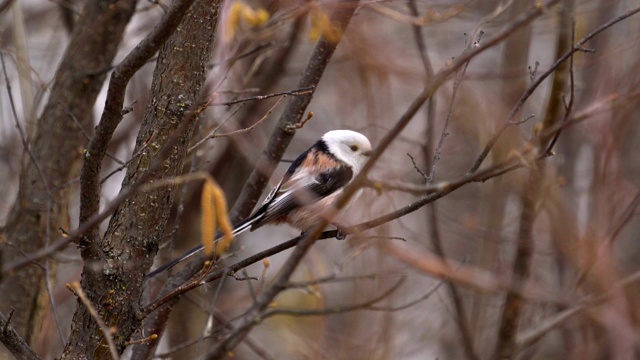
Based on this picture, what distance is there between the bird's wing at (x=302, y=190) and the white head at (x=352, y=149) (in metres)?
0.06

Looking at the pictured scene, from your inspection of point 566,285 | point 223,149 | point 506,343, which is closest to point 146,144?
point 506,343

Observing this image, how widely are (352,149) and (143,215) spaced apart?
167cm

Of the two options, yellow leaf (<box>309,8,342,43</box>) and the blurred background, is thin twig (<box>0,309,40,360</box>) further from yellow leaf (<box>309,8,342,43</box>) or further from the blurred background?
yellow leaf (<box>309,8,342,43</box>)

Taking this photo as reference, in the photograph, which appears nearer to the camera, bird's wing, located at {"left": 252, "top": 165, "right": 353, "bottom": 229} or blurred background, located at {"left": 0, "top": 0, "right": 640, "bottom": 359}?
bird's wing, located at {"left": 252, "top": 165, "right": 353, "bottom": 229}

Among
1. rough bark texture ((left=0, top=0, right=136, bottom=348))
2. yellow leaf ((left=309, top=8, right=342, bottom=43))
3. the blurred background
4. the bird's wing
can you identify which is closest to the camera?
yellow leaf ((left=309, top=8, right=342, bottom=43))

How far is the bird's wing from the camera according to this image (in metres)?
3.70

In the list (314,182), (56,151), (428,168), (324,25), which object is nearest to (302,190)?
(314,182)

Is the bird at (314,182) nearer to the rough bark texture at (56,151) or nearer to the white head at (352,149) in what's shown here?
the white head at (352,149)

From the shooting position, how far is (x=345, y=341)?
17.4ft

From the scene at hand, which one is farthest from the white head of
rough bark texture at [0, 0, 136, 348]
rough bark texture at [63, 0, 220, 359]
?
rough bark texture at [63, 0, 220, 359]

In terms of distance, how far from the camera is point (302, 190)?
381 cm

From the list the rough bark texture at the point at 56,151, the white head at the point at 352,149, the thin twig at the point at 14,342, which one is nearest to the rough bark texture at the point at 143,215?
the thin twig at the point at 14,342

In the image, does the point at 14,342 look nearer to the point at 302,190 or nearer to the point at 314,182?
the point at 302,190

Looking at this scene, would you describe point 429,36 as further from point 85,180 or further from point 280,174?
point 85,180
